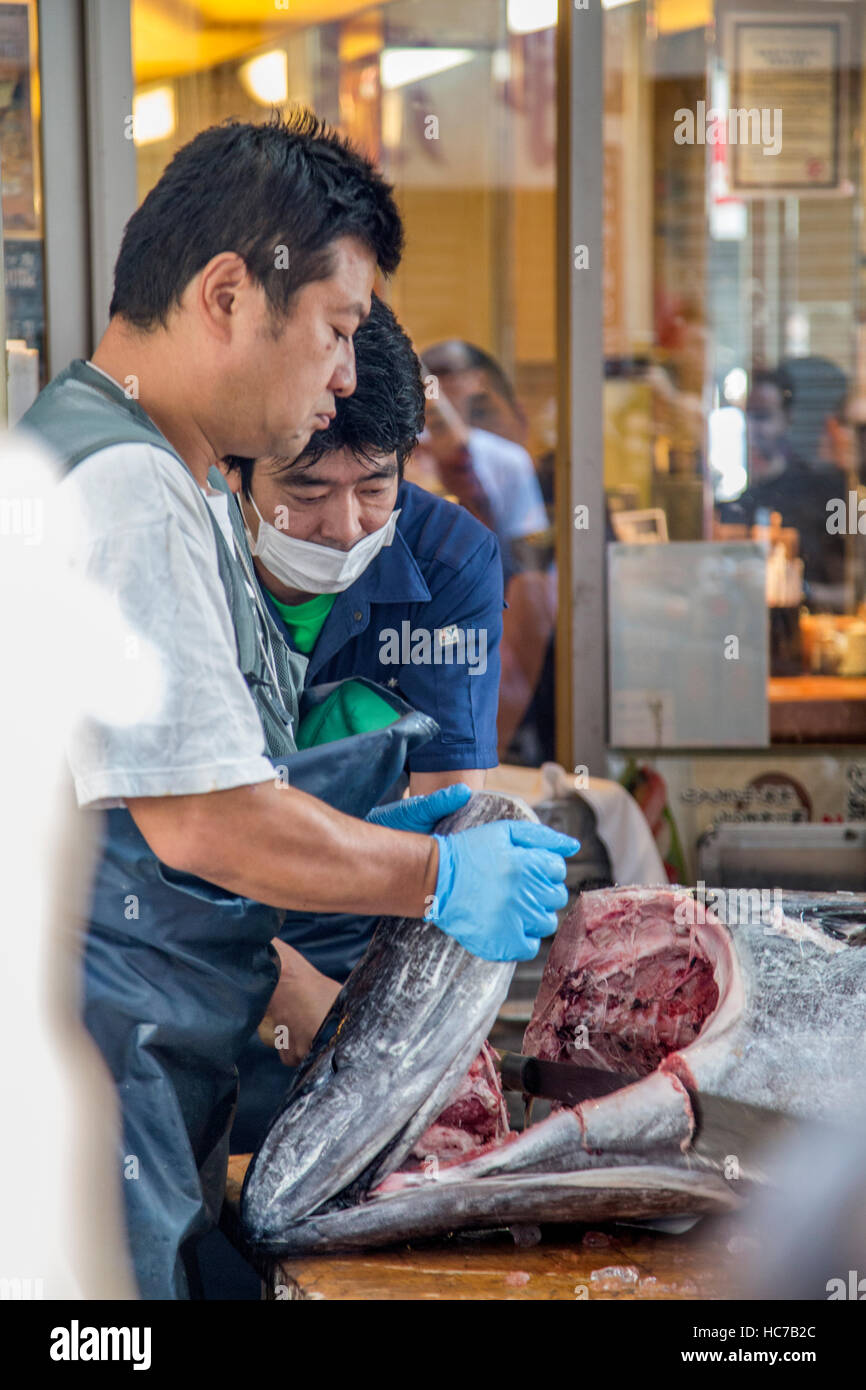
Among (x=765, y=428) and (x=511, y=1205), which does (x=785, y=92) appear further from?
(x=511, y=1205)

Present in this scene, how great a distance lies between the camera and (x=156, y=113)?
3684mm

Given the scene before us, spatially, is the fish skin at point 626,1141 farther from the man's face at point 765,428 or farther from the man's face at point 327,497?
the man's face at point 765,428

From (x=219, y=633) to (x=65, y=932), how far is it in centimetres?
41

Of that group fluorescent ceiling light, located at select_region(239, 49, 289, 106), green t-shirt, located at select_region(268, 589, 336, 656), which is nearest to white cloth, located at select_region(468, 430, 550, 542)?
fluorescent ceiling light, located at select_region(239, 49, 289, 106)

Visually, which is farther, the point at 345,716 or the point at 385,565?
the point at 385,565

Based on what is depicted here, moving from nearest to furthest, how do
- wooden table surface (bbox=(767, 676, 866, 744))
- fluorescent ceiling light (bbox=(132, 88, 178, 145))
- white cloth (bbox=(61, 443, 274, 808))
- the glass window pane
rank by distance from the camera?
white cloth (bbox=(61, 443, 274, 808)), the glass window pane, fluorescent ceiling light (bbox=(132, 88, 178, 145)), wooden table surface (bbox=(767, 676, 866, 744))

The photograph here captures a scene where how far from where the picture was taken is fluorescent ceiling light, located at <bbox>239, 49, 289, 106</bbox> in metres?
4.07

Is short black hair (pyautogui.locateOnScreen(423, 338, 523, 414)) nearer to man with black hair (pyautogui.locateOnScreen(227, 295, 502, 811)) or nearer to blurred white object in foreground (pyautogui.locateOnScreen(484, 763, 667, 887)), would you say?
blurred white object in foreground (pyautogui.locateOnScreen(484, 763, 667, 887))

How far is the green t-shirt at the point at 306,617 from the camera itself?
7.45ft

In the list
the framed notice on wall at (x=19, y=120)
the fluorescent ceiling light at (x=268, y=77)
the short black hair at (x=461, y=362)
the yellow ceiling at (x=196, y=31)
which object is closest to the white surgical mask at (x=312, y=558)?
the framed notice on wall at (x=19, y=120)

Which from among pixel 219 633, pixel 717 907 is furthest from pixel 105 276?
pixel 717 907

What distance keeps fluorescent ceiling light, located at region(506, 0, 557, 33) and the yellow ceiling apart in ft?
3.69

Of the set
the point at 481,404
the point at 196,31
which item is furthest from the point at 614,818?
the point at 196,31

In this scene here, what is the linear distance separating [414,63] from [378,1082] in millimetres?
4440
